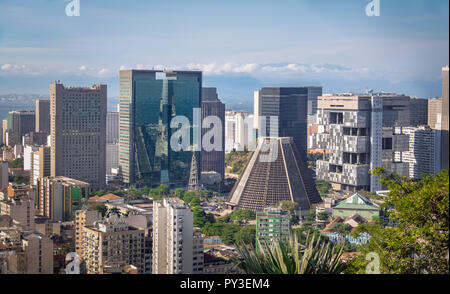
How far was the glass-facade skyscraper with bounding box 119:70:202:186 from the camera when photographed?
49.8ft

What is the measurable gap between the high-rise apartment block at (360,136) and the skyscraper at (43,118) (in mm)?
6145

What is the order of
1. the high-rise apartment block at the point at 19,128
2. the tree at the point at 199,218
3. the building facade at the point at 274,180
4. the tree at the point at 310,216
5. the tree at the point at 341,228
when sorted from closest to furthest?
1. the tree at the point at 341,228
2. the tree at the point at 199,218
3. the tree at the point at 310,216
4. the building facade at the point at 274,180
5. the high-rise apartment block at the point at 19,128

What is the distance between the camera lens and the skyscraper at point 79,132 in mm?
13320

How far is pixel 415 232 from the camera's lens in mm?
2346

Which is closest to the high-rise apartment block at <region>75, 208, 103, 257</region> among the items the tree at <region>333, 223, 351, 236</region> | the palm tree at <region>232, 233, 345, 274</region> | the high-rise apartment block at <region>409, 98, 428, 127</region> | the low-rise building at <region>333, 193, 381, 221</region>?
the tree at <region>333, 223, 351, 236</region>

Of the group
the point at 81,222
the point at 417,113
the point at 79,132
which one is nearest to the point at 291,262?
the point at 81,222

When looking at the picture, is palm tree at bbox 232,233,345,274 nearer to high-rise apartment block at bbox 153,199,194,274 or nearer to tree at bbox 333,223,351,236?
high-rise apartment block at bbox 153,199,194,274

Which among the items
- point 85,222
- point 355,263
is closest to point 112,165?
point 85,222

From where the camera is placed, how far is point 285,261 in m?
2.29

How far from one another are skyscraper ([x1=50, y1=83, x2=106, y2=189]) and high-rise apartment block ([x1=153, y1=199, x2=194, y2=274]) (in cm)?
815

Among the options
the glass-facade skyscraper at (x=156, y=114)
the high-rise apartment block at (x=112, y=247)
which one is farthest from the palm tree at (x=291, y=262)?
the glass-facade skyscraper at (x=156, y=114)

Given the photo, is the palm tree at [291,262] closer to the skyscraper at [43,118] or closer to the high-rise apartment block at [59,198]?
the high-rise apartment block at [59,198]

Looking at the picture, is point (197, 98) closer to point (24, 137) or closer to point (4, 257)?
point (24, 137)
